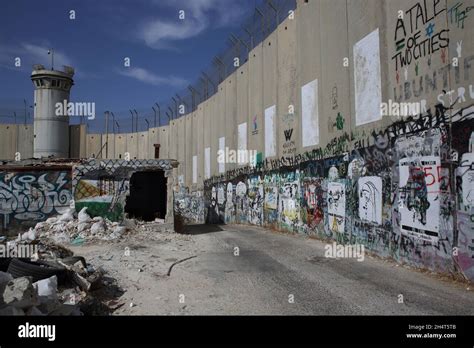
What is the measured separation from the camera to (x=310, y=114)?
14.0 meters

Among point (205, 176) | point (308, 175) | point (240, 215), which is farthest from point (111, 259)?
point (205, 176)

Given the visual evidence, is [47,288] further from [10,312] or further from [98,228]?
[98,228]

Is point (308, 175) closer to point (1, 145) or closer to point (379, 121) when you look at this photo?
point (379, 121)

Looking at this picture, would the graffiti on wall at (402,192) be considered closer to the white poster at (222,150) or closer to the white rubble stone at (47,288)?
the white rubble stone at (47,288)

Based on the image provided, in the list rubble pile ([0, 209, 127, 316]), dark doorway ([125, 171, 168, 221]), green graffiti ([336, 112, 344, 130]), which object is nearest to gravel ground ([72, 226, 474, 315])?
rubble pile ([0, 209, 127, 316])

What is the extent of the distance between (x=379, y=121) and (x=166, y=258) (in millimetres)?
6337

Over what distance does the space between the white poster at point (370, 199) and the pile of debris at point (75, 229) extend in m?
7.73

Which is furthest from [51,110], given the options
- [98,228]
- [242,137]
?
[98,228]

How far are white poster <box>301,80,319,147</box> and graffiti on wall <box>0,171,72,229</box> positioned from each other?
9088 millimetres

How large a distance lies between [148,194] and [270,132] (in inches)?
287


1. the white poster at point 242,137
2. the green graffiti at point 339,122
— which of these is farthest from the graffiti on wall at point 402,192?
the white poster at point 242,137

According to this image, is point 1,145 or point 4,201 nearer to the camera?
point 4,201

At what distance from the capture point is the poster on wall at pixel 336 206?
11.4m
